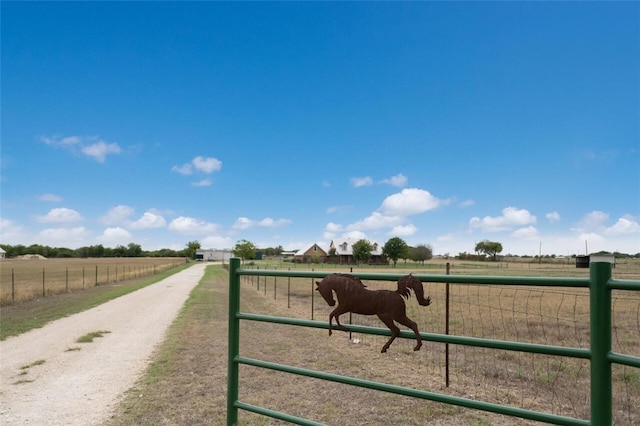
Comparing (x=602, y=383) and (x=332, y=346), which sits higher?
(x=602, y=383)

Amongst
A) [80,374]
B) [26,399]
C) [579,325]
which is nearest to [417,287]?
A: [26,399]

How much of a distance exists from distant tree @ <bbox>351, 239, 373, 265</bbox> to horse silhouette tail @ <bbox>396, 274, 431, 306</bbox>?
7507 cm

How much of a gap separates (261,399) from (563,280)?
14.9ft

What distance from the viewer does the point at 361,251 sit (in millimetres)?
77000

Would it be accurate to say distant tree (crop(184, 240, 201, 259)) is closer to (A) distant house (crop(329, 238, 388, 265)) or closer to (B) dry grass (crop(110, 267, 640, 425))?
(A) distant house (crop(329, 238, 388, 265))

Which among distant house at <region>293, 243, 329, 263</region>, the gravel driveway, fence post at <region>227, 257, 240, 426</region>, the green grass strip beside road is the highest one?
fence post at <region>227, 257, 240, 426</region>

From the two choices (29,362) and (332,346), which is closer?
(29,362)

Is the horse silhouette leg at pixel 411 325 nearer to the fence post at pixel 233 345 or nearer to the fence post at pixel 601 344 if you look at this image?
the fence post at pixel 601 344

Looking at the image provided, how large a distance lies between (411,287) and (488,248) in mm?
106582

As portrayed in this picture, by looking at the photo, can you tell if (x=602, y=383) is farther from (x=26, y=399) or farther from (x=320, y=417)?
(x=26, y=399)

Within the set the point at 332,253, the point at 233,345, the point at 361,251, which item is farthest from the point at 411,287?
the point at 332,253

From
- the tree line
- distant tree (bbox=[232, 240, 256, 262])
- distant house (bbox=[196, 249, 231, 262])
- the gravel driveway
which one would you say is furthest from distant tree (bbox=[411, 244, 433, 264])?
the tree line

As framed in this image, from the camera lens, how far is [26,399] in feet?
18.4

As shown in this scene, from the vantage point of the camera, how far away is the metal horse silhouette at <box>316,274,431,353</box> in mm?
2490
